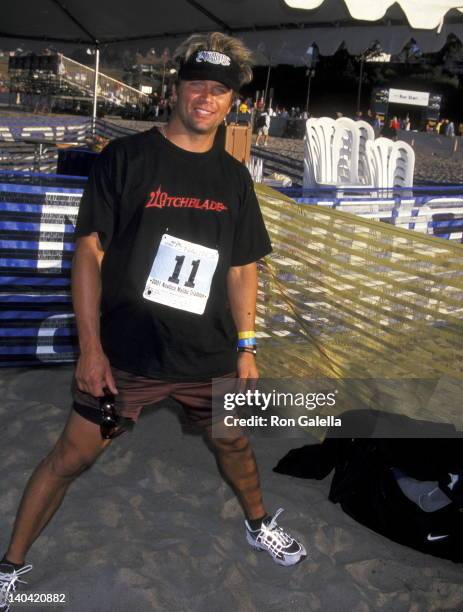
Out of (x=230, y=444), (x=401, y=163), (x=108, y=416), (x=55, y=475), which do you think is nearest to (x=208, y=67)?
(x=108, y=416)

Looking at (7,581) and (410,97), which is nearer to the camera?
(7,581)

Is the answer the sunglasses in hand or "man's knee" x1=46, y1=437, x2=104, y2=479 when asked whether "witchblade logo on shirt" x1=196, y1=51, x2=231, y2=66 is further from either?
"man's knee" x1=46, y1=437, x2=104, y2=479

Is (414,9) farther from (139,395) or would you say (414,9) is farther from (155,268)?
(139,395)

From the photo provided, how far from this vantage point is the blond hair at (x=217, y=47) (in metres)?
2.56

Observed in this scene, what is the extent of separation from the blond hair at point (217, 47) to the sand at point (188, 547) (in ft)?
6.77

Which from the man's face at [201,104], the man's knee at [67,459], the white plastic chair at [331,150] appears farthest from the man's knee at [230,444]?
the white plastic chair at [331,150]

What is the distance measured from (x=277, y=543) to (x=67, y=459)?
1.09 m

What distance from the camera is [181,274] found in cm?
253

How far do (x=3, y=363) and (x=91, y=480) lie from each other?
68.7 inches

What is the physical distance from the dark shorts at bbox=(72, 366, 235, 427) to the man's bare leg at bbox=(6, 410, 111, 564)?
58 millimetres

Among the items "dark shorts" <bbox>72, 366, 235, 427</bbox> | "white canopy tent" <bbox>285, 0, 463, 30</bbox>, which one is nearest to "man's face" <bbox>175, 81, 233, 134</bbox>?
"dark shorts" <bbox>72, 366, 235, 427</bbox>

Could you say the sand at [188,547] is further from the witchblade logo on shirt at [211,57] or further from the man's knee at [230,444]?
the witchblade logo on shirt at [211,57]

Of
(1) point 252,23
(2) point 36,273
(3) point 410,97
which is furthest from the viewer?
(3) point 410,97

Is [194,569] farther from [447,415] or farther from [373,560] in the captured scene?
[447,415]
